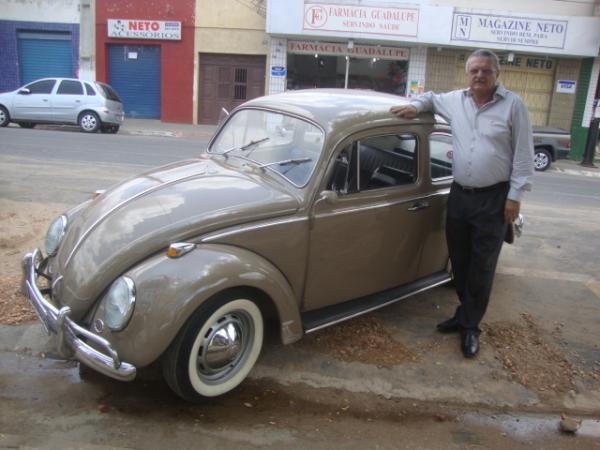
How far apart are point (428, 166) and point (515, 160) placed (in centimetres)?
76

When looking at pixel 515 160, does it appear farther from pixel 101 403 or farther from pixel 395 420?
pixel 101 403

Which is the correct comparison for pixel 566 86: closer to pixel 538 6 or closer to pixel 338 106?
pixel 538 6

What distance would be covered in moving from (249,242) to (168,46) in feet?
63.9

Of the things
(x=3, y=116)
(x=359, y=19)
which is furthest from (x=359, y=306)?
(x=359, y=19)

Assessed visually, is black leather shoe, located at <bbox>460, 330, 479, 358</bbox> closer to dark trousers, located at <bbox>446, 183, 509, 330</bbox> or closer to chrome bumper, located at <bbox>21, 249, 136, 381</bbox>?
dark trousers, located at <bbox>446, 183, 509, 330</bbox>

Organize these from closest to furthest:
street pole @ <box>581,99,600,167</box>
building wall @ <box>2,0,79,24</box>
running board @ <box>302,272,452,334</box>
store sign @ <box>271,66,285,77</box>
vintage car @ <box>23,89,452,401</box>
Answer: vintage car @ <box>23,89,452,401</box> → running board @ <box>302,272,452,334</box> → street pole @ <box>581,99,600,167</box> → store sign @ <box>271,66,285,77</box> → building wall @ <box>2,0,79,24</box>

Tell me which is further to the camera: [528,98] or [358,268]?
[528,98]

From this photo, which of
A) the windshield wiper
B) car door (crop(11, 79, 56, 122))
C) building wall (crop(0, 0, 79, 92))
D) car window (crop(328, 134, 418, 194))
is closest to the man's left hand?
car window (crop(328, 134, 418, 194))

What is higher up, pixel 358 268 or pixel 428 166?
pixel 428 166

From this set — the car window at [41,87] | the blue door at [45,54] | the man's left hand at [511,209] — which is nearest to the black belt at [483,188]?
the man's left hand at [511,209]

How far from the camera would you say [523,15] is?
18469 mm

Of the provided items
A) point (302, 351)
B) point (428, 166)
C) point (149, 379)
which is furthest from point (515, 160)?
point (149, 379)

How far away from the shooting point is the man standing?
361 centimetres

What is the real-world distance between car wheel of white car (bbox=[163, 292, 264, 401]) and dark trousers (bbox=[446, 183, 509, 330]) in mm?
1651
